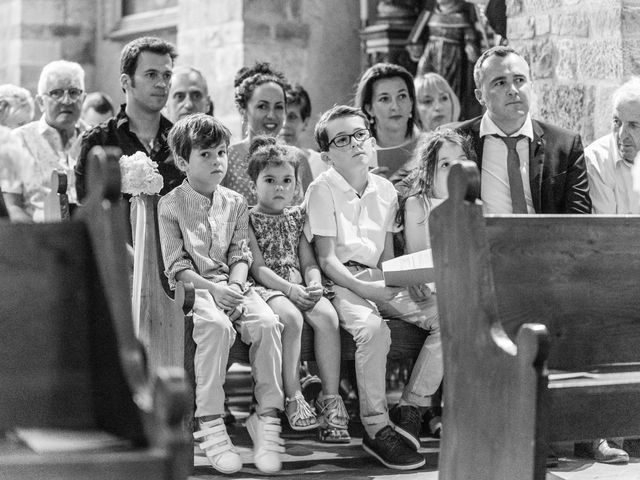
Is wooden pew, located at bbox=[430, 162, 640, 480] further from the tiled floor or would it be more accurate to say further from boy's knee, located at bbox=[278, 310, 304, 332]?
boy's knee, located at bbox=[278, 310, 304, 332]

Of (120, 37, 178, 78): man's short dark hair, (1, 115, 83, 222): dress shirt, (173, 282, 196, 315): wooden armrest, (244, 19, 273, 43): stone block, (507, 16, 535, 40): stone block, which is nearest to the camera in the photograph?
(173, 282, 196, 315): wooden armrest

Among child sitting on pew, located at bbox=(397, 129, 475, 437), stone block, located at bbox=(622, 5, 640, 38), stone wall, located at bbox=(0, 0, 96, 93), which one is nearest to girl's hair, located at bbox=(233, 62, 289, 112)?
child sitting on pew, located at bbox=(397, 129, 475, 437)

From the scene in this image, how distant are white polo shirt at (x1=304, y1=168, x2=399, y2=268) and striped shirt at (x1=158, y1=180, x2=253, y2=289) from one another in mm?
344

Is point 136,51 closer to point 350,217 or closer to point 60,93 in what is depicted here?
point 60,93

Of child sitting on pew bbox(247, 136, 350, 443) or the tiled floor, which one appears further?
child sitting on pew bbox(247, 136, 350, 443)

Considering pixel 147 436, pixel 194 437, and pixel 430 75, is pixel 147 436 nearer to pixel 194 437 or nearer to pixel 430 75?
pixel 194 437

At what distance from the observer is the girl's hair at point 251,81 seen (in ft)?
20.0

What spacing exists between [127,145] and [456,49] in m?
3.19

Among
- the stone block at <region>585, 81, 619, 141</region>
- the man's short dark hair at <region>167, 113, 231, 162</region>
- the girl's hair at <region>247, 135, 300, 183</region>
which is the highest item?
the stone block at <region>585, 81, 619, 141</region>

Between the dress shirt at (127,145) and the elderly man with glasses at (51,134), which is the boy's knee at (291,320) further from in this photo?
the elderly man with glasses at (51,134)

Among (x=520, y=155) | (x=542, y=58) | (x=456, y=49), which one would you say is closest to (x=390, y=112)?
(x=520, y=155)

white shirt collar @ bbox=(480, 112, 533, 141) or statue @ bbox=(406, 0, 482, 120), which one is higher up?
statue @ bbox=(406, 0, 482, 120)

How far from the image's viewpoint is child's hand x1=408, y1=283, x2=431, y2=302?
5285 millimetres

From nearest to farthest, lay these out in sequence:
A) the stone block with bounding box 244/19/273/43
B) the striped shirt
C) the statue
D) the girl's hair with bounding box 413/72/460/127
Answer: the striped shirt → the girl's hair with bounding box 413/72/460/127 → the statue → the stone block with bounding box 244/19/273/43
